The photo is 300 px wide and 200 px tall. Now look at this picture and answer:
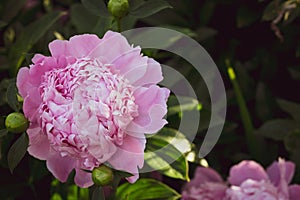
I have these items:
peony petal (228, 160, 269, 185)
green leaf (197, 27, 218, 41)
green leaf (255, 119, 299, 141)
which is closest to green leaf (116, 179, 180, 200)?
peony petal (228, 160, 269, 185)

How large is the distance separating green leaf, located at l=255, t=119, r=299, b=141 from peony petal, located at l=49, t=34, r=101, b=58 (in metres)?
0.38

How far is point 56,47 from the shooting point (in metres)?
0.73

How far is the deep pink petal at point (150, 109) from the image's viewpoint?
2.31 ft

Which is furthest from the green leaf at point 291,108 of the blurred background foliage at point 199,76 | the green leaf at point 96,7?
the green leaf at point 96,7

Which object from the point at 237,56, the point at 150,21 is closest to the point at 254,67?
the point at 237,56

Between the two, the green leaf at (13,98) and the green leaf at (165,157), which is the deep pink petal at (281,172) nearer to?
the green leaf at (165,157)

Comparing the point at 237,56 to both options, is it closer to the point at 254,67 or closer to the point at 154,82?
the point at 254,67

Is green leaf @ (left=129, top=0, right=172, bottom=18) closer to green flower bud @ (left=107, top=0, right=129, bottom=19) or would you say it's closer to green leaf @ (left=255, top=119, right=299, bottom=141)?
green flower bud @ (left=107, top=0, right=129, bottom=19)

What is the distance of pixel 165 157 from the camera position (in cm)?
83

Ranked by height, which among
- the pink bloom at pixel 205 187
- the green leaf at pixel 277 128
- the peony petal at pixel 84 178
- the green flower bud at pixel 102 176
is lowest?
the pink bloom at pixel 205 187

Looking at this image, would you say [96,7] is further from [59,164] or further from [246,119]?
[246,119]

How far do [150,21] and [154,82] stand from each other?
0.46m

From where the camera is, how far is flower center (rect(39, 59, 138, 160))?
695 mm

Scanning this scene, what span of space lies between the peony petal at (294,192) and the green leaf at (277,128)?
0.36ft
